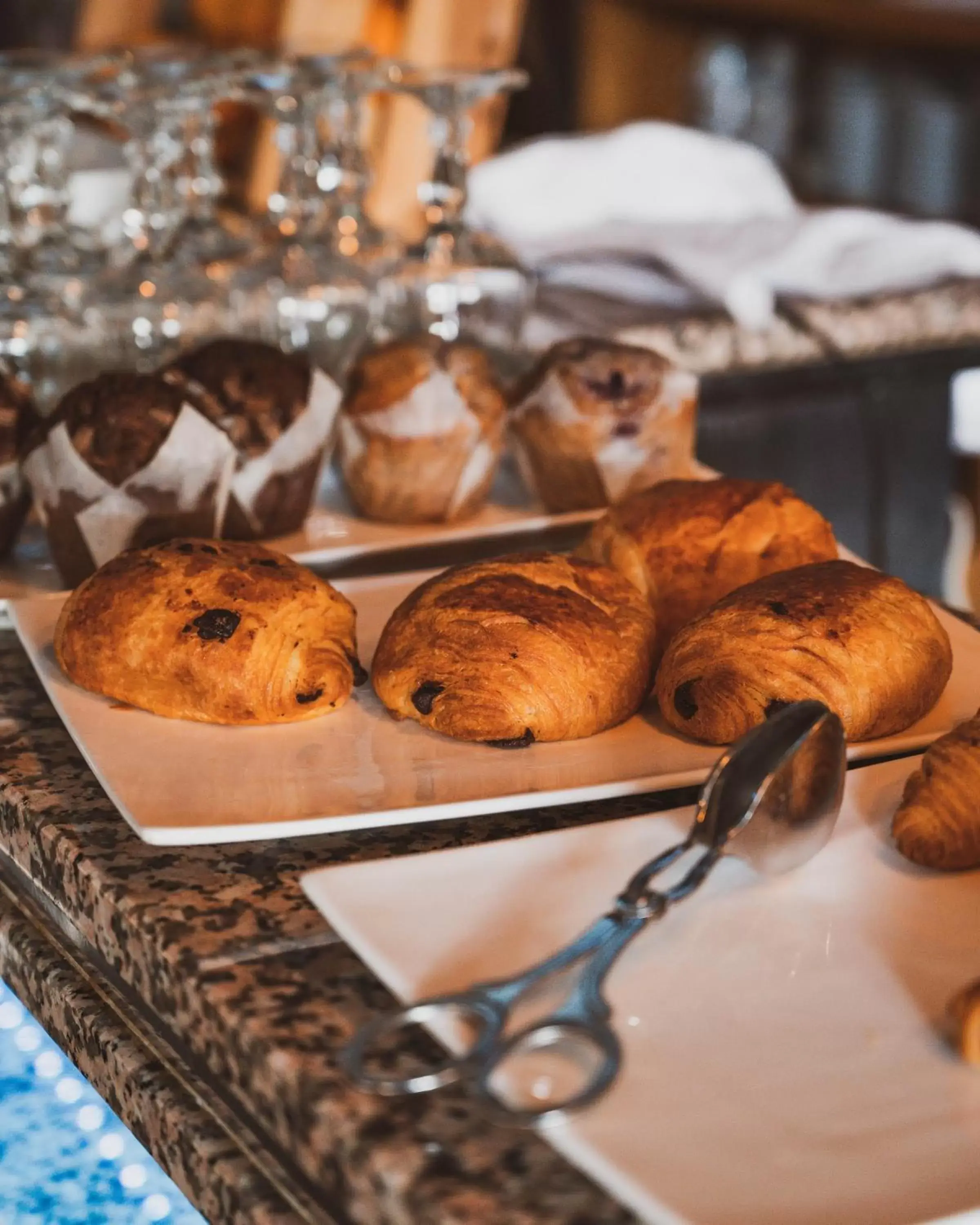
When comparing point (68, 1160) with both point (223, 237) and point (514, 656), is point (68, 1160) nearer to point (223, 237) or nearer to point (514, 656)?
point (514, 656)

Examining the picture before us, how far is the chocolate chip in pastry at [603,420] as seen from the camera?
Result: 1.04m

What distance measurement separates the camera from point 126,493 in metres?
0.90

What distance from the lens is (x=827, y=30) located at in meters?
2.68

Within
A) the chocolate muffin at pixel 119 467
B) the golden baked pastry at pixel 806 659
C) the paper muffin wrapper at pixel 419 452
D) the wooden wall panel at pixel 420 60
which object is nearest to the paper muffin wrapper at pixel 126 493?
the chocolate muffin at pixel 119 467

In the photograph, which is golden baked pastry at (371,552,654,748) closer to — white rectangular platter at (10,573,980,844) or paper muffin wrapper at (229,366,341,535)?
white rectangular platter at (10,573,980,844)

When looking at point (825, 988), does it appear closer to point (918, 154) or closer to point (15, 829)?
point (15, 829)

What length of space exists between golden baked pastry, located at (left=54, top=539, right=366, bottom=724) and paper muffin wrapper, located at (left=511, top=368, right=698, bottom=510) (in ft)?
1.05

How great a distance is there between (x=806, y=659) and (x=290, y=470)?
0.40 meters

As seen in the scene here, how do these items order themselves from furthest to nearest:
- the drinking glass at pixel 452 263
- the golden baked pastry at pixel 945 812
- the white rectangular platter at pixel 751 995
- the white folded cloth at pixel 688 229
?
the white folded cloth at pixel 688 229 → the drinking glass at pixel 452 263 → the golden baked pastry at pixel 945 812 → the white rectangular platter at pixel 751 995

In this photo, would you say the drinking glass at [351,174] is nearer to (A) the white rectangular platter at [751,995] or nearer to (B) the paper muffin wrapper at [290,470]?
(B) the paper muffin wrapper at [290,470]

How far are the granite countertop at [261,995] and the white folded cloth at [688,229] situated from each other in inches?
41.9

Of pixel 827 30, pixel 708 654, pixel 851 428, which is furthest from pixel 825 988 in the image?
pixel 827 30

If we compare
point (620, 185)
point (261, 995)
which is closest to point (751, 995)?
point (261, 995)

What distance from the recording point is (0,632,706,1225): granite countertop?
1.51 feet
